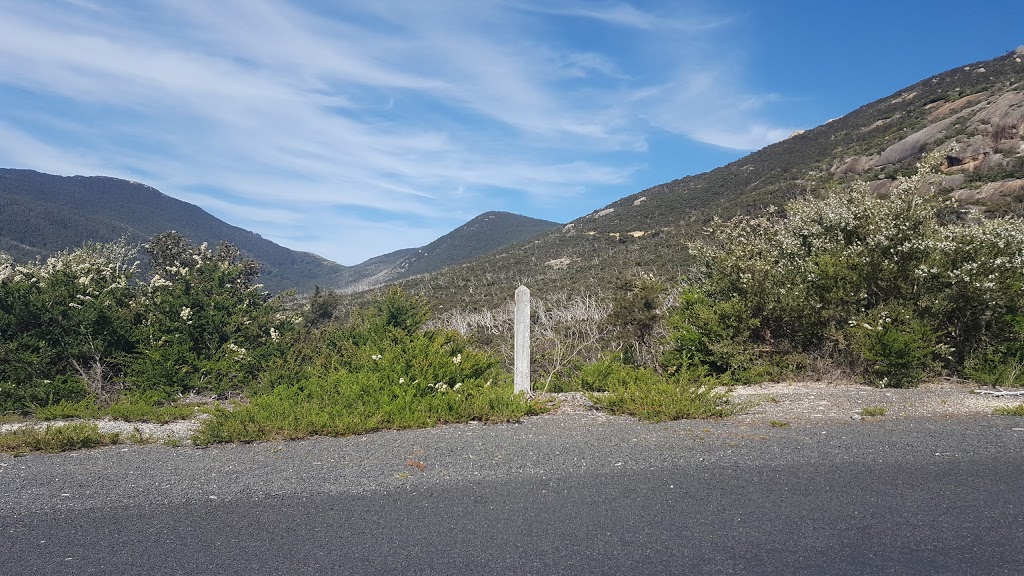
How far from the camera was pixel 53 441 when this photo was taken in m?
5.15

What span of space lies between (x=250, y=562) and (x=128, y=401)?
20.4 feet

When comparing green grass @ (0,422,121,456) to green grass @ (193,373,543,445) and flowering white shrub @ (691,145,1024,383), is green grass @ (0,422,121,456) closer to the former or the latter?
green grass @ (193,373,543,445)

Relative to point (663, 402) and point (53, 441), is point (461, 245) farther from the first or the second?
point (53, 441)

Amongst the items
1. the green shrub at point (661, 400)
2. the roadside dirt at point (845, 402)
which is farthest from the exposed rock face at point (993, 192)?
the green shrub at point (661, 400)

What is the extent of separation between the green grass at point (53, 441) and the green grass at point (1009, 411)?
8358 mm

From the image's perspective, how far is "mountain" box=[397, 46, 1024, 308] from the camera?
122 ft

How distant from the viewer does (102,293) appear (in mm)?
9172

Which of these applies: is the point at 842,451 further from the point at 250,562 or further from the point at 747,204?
the point at 747,204

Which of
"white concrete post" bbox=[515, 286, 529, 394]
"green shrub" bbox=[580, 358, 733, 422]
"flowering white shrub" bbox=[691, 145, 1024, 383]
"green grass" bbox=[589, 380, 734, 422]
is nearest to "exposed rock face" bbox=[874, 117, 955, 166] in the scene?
"flowering white shrub" bbox=[691, 145, 1024, 383]

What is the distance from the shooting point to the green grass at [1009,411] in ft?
19.5

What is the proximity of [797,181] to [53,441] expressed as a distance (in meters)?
51.7

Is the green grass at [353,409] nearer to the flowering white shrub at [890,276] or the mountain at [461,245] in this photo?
the flowering white shrub at [890,276]

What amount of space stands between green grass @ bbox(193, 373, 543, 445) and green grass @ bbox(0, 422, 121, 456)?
888 mm

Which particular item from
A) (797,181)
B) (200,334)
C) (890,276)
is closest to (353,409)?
(200,334)
